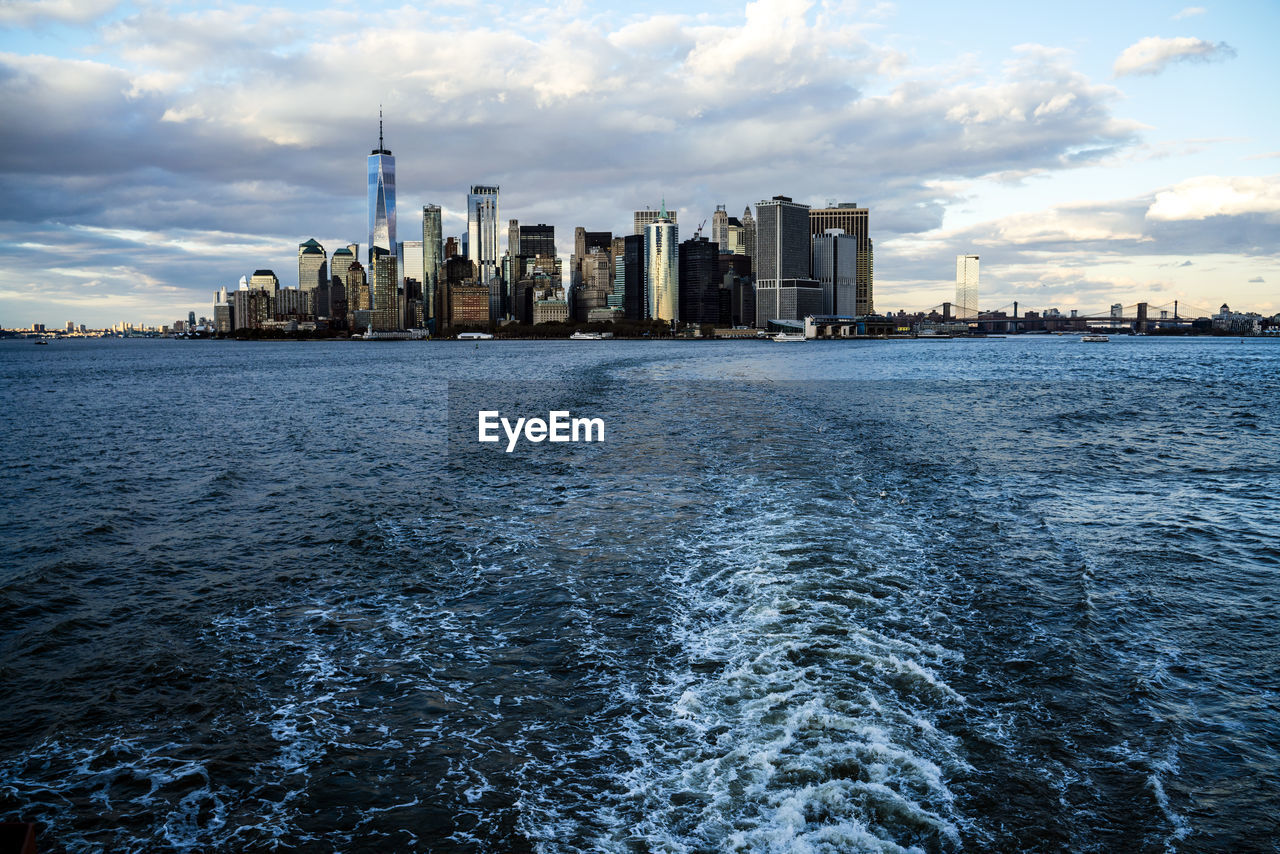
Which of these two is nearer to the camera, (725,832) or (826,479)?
(725,832)

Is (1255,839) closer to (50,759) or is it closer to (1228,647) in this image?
(1228,647)

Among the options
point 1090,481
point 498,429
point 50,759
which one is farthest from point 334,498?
point 1090,481

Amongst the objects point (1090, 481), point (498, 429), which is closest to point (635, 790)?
point (1090, 481)

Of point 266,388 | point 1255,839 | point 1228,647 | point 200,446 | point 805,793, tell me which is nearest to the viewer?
point 1255,839

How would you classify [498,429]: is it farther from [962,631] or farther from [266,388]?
[266,388]

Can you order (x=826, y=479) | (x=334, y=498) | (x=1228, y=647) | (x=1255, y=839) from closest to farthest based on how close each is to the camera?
1. (x=1255, y=839)
2. (x=1228, y=647)
3. (x=334, y=498)
4. (x=826, y=479)

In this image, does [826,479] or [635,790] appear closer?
[635,790]
